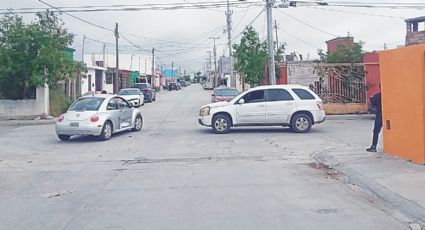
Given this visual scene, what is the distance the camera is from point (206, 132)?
20469 mm

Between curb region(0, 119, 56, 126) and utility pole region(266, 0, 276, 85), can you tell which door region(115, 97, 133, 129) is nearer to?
curb region(0, 119, 56, 126)

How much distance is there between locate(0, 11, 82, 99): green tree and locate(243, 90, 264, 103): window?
11538 millimetres

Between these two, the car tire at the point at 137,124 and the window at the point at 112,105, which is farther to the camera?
the car tire at the point at 137,124

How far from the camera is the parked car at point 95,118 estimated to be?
17781 mm

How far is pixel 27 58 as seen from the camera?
26.7 m

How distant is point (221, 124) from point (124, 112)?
142 inches

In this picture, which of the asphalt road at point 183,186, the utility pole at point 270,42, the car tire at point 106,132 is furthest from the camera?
the utility pole at point 270,42

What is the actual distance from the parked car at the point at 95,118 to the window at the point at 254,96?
453cm

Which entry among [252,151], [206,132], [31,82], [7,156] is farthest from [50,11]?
[252,151]

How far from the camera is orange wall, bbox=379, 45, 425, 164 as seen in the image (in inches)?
454

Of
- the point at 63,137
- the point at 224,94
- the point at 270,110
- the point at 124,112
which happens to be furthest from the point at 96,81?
the point at 270,110

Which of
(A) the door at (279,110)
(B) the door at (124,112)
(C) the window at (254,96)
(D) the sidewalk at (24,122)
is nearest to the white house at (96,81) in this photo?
(D) the sidewalk at (24,122)

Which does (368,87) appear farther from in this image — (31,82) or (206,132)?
(31,82)

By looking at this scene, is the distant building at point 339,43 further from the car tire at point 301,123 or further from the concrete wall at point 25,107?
the concrete wall at point 25,107
